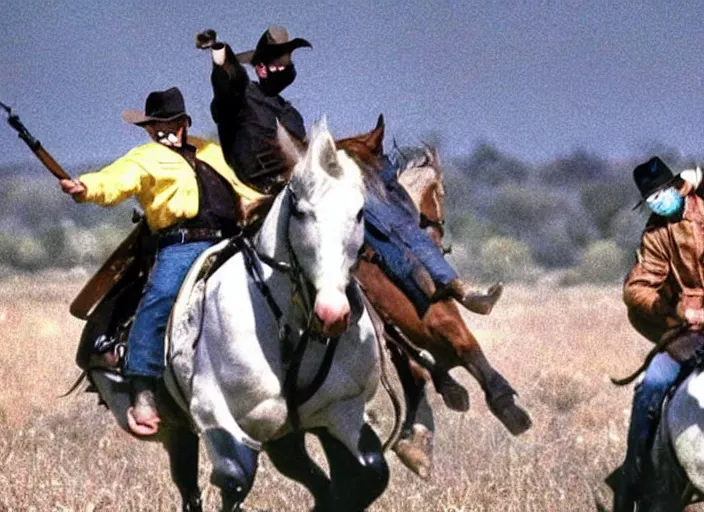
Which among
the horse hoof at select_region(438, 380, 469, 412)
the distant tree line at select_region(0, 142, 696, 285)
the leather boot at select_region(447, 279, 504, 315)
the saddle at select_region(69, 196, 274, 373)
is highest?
the leather boot at select_region(447, 279, 504, 315)

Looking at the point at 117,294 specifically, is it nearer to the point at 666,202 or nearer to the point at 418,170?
the point at 418,170

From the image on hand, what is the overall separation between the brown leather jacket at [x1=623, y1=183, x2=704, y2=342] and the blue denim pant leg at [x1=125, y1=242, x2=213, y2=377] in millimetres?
2107

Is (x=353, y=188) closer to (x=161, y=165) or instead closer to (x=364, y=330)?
(x=364, y=330)

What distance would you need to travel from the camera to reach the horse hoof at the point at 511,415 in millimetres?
11062

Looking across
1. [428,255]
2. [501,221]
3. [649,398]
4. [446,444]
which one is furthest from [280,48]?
[501,221]

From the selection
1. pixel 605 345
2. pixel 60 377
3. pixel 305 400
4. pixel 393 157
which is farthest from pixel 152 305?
pixel 605 345

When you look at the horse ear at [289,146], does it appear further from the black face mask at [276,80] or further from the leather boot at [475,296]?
the leather boot at [475,296]

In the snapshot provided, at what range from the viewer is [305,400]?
31.2 ft

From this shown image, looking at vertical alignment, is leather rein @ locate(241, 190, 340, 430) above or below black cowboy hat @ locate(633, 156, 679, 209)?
below

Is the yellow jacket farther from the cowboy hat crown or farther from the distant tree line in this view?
the distant tree line

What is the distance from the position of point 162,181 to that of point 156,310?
23.9 inches

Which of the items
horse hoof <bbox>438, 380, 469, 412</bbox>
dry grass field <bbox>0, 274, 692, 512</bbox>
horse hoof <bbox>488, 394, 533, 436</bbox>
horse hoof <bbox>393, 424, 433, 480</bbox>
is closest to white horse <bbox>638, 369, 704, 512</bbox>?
dry grass field <bbox>0, 274, 692, 512</bbox>

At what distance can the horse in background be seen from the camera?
924 centimetres

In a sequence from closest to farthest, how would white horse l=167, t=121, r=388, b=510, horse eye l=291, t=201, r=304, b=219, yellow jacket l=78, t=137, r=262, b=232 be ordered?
horse eye l=291, t=201, r=304, b=219 < white horse l=167, t=121, r=388, b=510 < yellow jacket l=78, t=137, r=262, b=232
